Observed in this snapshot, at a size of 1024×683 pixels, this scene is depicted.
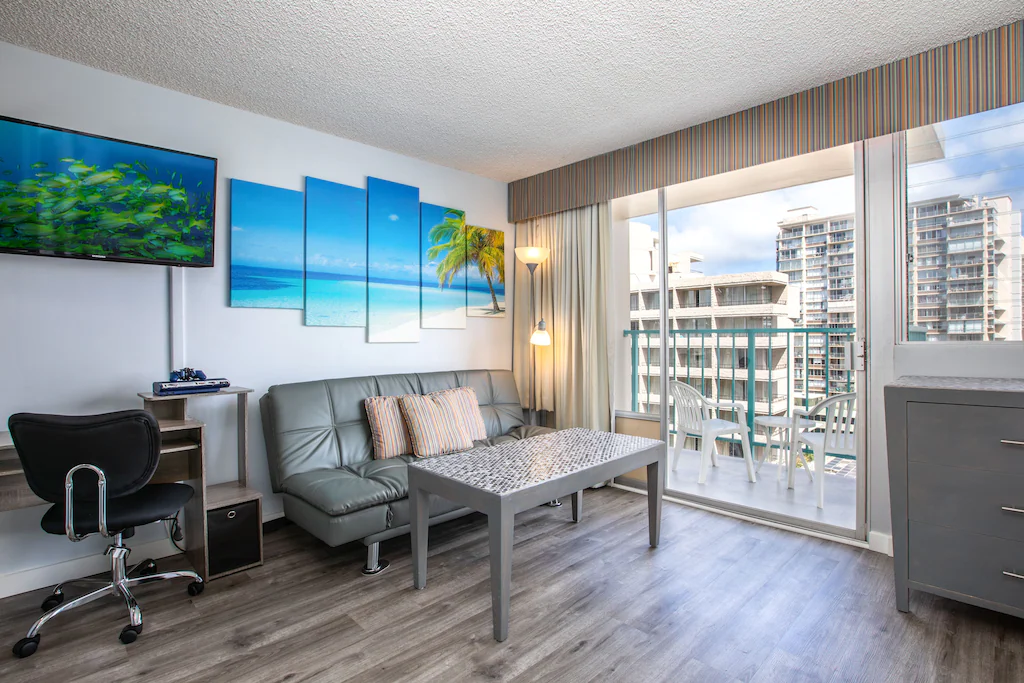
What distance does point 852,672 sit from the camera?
173 centimetres

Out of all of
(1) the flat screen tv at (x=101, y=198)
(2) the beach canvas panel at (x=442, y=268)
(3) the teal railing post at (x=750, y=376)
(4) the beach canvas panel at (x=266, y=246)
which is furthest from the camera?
(3) the teal railing post at (x=750, y=376)

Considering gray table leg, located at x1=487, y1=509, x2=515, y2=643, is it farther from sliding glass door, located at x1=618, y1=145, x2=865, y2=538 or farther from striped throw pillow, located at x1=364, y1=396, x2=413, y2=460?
sliding glass door, located at x1=618, y1=145, x2=865, y2=538

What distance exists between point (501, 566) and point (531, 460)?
1.97 feet

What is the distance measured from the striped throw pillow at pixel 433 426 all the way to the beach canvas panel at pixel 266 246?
103 cm

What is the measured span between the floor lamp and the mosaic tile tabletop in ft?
4.26

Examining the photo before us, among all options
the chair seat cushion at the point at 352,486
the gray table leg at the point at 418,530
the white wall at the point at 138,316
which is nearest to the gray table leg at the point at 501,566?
the gray table leg at the point at 418,530

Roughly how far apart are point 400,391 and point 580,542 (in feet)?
5.17

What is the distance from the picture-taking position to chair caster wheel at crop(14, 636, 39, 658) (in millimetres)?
1828

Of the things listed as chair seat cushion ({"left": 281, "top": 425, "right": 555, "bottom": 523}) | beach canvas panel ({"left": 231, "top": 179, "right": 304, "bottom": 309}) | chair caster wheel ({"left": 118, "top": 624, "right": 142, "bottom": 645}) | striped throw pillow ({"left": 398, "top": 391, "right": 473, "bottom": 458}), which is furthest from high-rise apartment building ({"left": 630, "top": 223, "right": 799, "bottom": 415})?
chair caster wheel ({"left": 118, "top": 624, "right": 142, "bottom": 645})

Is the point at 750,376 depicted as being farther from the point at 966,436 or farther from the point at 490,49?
the point at 490,49

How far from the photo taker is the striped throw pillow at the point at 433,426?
3156mm

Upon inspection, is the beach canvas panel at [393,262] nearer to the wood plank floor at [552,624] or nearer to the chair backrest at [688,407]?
the wood plank floor at [552,624]

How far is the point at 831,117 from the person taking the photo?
2764mm

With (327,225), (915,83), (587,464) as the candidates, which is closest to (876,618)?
(587,464)
